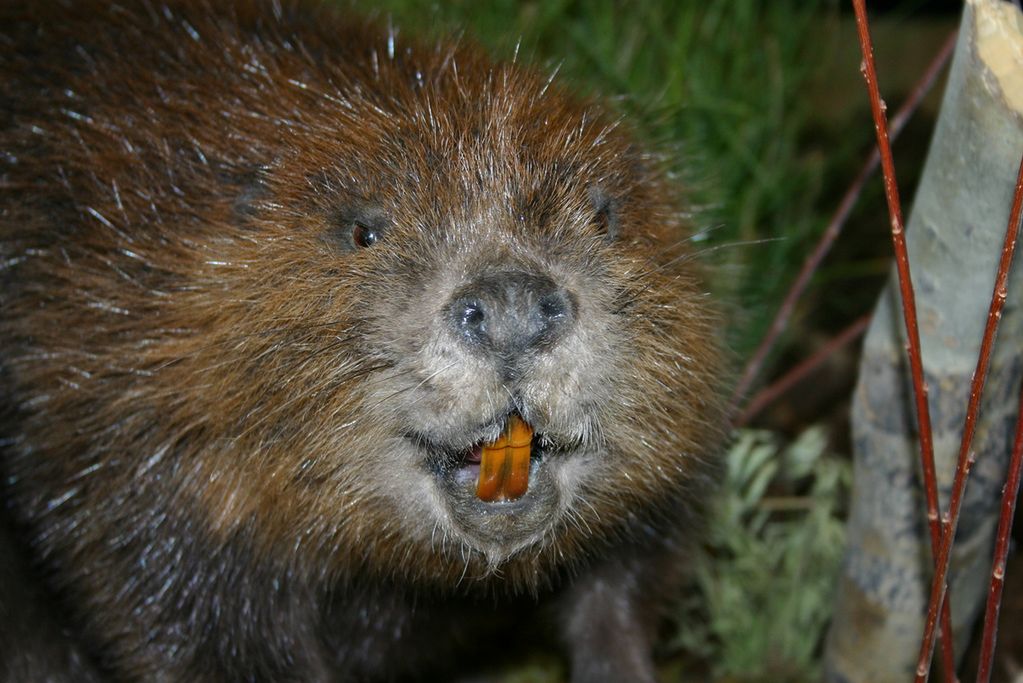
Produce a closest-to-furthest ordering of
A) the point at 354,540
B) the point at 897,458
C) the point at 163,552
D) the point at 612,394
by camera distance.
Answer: the point at 612,394 → the point at 354,540 → the point at 163,552 → the point at 897,458

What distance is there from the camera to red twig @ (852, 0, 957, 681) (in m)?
2.16

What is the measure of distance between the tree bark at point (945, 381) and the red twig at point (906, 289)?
19 centimetres

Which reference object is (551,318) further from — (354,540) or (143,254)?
(143,254)

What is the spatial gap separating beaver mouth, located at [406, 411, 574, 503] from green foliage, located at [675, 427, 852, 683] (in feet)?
4.93

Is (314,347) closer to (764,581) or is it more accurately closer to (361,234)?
(361,234)

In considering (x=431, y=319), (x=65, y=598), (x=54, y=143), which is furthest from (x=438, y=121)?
(x=65, y=598)

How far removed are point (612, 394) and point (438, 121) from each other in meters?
0.61

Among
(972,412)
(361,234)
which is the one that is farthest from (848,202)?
(361,234)

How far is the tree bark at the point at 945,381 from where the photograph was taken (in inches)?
90.3

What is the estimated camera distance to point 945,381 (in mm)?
2656

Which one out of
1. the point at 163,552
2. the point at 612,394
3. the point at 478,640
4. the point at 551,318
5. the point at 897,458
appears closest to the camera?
the point at 551,318

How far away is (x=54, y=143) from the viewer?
8.68 ft

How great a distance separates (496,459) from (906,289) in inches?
30.2

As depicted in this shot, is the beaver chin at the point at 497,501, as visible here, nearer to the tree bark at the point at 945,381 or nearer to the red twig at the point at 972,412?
the red twig at the point at 972,412
